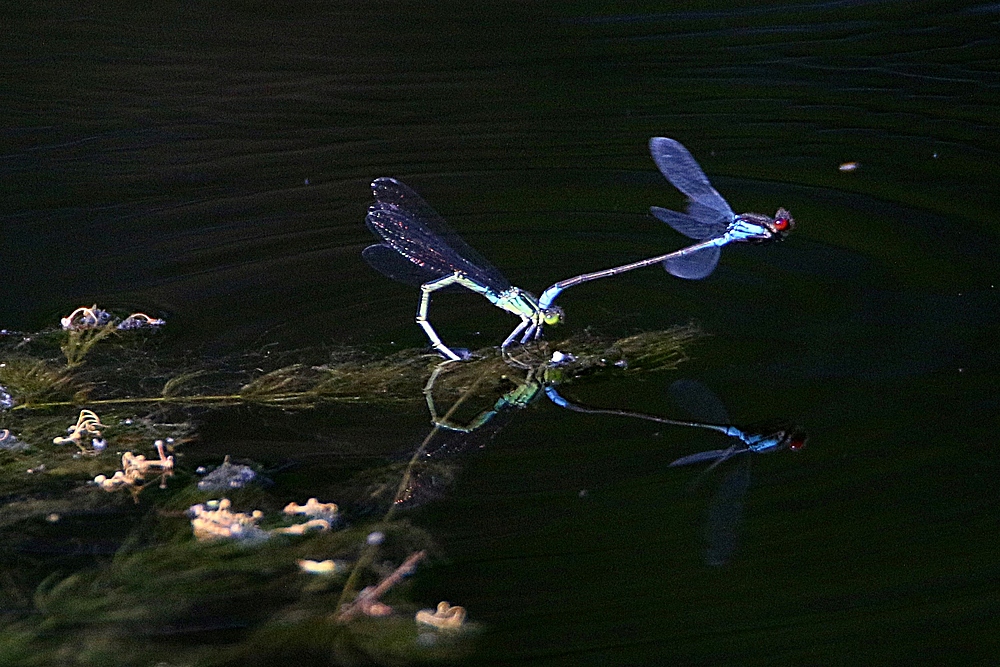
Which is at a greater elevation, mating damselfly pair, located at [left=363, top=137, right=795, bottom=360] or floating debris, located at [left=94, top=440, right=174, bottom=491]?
mating damselfly pair, located at [left=363, top=137, right=795, bottom=360]

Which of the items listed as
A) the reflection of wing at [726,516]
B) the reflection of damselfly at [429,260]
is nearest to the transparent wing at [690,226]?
the reflection of damselfly at [429,260]

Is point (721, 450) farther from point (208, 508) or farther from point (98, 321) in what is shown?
point (98, 321)

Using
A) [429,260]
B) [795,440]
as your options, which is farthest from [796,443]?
[429,260]

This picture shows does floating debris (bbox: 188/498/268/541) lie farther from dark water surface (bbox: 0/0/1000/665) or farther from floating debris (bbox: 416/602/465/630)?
floating debris (bbox: 416/602/465/630)

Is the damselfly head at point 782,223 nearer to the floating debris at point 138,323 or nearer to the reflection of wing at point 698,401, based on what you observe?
the reflection of wing at point 698,401

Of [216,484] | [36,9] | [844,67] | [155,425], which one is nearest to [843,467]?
[216,484]

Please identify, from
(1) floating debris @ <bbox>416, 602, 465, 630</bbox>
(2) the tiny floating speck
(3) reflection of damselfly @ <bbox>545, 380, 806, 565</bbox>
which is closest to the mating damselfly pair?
(3) reflection of damselfly @ <bbox>545, 380, 806, 565</bbox>
